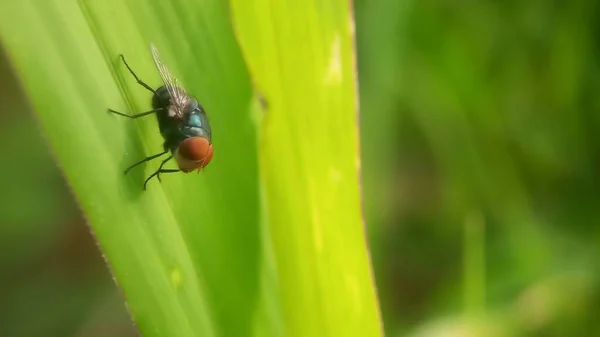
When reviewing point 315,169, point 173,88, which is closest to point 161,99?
point 173,88

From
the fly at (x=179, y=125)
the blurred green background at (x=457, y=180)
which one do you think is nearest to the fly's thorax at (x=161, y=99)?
the fly at (x=179, y=125)

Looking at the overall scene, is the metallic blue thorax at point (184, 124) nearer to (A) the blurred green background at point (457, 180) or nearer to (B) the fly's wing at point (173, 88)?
(B) the fly's wing at point (173, 88)

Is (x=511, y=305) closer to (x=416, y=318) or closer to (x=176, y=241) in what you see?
(x=416, y=318)

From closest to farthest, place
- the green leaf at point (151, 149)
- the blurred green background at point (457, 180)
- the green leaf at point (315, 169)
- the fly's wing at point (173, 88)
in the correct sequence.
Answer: the green leaf at point (151, 149) → the fly's wing at point (173, 88) → the green leaf at point (315, 169) → the blurred green background at point (457, 180)

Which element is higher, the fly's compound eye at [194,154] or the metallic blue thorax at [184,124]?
the metallic blue thorax at [184,124]

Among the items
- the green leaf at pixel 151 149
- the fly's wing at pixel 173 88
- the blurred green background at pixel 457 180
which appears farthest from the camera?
the blurred green background at pixel 457 180

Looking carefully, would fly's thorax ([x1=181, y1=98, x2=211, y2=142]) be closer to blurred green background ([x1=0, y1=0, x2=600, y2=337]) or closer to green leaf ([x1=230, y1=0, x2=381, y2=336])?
green leaf ([x1=230, y1=0, x2=381, y2=336])

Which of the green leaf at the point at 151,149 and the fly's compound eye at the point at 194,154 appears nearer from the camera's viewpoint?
the green leaf at the point at 151,149

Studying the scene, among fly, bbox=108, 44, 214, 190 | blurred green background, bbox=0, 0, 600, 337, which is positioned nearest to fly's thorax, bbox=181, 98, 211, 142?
fly, bbox=108, 44, 214, 190
